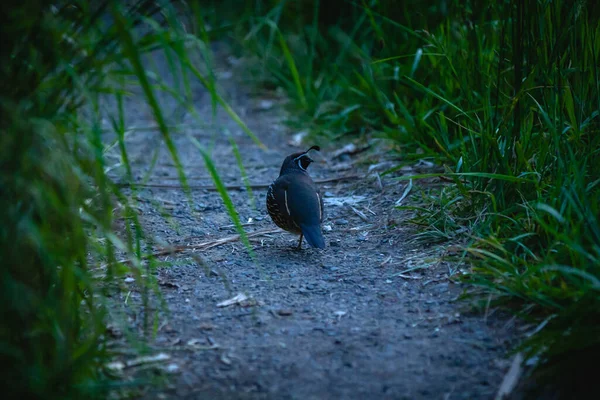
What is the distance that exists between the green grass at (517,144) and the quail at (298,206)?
1.70 ft

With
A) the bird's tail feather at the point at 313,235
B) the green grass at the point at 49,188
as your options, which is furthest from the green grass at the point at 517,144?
the green grass at the point at 49,188

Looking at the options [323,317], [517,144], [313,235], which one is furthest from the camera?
[313,235]

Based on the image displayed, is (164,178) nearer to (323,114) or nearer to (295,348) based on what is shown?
(323,114)

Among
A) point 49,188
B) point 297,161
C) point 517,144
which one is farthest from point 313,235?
point 49,188

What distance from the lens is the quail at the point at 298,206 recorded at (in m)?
3.48

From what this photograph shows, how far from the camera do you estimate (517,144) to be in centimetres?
313

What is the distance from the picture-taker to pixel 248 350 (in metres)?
2.54

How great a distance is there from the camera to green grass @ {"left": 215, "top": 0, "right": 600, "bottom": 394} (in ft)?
8.00

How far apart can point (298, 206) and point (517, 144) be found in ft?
3.63

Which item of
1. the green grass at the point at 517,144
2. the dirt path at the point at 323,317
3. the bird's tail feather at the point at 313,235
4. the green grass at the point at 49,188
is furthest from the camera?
the bird's tail feather at the point at 313,235

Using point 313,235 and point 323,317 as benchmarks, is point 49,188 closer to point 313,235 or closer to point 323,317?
point 323,317

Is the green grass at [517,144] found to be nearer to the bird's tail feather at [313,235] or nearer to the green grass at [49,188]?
the bird's tail feather at [313,235]

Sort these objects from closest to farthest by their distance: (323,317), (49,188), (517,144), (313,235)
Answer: (49,188) → (323,317) → (517,144) → (313,235)

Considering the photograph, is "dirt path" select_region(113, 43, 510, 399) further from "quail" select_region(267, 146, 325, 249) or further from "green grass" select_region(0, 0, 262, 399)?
"green grass" select_region(0, 0, 262, 399)
